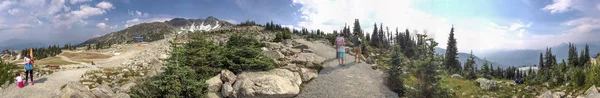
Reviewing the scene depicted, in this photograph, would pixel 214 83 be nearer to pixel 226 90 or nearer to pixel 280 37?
pixel 226 90

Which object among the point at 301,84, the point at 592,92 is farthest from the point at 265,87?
the point at 592,92

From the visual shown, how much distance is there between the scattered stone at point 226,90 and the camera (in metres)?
12.4

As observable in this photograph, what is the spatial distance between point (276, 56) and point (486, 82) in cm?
1573

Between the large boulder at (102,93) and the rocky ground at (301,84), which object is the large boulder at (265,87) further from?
the large boulder at (102,93)

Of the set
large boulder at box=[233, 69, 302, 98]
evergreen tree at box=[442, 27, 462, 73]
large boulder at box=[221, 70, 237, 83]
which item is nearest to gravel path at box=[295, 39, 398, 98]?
large boulder at box=[233, 69, 302, 98]

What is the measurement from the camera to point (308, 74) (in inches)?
607

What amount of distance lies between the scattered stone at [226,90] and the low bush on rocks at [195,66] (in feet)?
2.78

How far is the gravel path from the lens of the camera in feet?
42.7

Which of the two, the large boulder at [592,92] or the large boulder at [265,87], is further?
the large boulder at [592,92]

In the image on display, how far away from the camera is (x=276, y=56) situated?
66.0 ft

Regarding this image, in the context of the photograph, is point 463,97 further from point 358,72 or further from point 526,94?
point 358,72

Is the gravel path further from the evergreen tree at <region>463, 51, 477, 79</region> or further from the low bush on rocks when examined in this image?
the evergreen tree at <region>463, 51, 477, 79</region>

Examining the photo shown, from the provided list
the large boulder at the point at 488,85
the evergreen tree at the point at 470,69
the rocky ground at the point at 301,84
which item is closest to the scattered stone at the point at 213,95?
the rocky ground at the point at 301,84

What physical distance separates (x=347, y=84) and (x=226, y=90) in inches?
226
